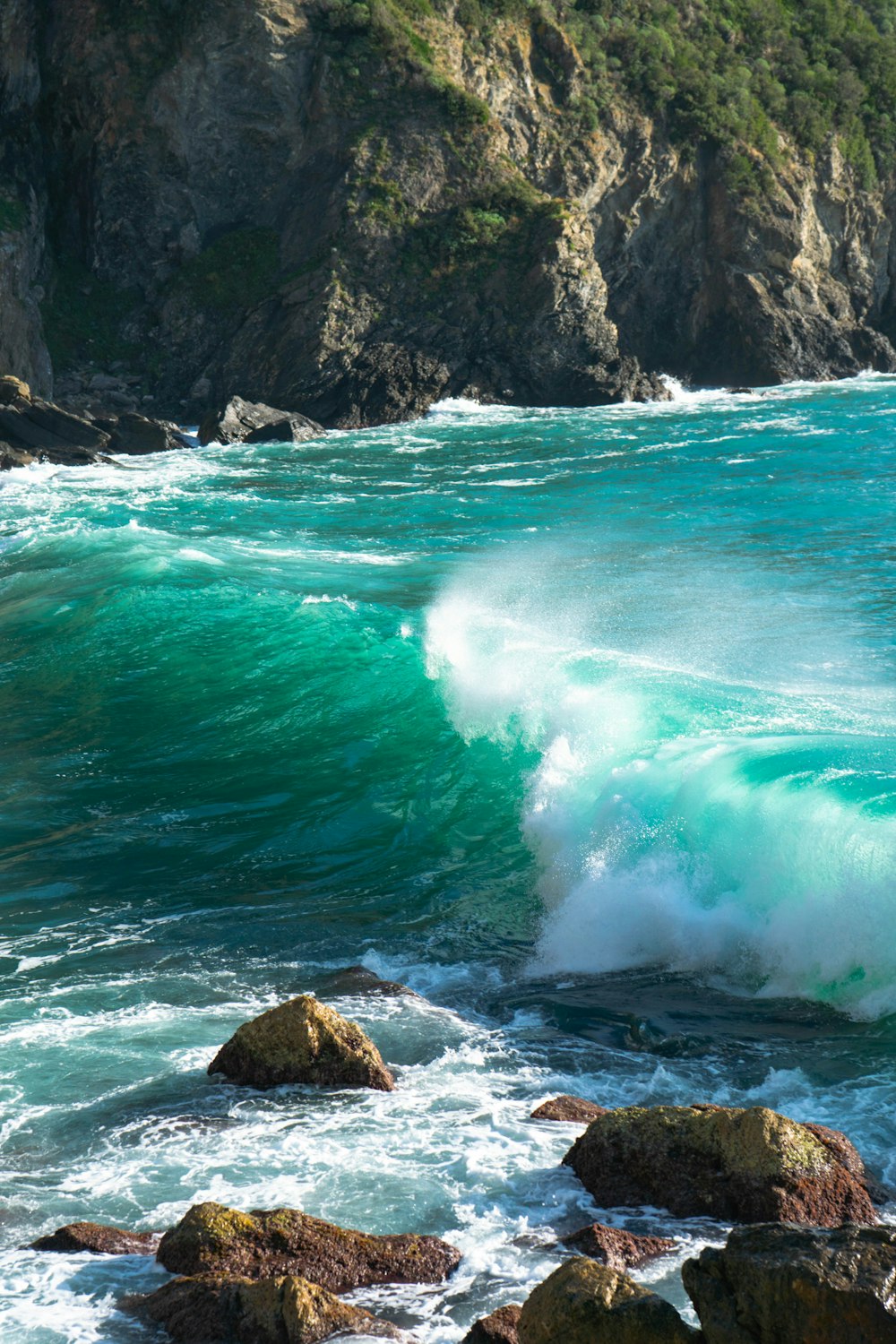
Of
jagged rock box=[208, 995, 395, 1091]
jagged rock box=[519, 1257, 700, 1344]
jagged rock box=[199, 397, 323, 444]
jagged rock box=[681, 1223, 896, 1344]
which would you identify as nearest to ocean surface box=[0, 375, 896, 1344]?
jagged rock box=[208, 995, 395, 1091]

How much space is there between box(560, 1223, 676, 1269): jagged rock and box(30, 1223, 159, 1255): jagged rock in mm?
1688

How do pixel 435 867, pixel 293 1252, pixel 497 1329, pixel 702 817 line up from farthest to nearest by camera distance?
pixel 435 867 < pixel 702 817 < pixel 293 1252 < pixel 497 1329

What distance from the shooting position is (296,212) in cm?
4322

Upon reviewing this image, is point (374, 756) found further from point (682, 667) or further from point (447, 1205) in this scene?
point (447, 1205)

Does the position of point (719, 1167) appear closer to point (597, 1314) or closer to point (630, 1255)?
point (630, 1255)

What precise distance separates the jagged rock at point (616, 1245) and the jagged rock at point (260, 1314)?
2.95 ft

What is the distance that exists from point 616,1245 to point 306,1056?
2.06 meters

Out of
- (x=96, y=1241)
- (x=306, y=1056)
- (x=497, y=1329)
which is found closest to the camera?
(x=497, y=1329)

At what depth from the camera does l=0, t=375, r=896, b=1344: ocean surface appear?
5711 mm

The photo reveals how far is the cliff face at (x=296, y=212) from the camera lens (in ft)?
134

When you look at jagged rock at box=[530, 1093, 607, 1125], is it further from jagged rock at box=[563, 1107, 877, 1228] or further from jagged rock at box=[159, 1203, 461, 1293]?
jagged rock at box=[159, 1203, 461, 1293]

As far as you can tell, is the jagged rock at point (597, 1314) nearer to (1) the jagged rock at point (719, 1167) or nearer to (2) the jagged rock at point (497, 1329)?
(2) the jagged rock at point (497, 1329)

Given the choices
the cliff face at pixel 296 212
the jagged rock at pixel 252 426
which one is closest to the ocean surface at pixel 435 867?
the jagged rock at pixel 252 426

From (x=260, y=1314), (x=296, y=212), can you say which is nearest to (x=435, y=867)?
(x=260, y=1314)
